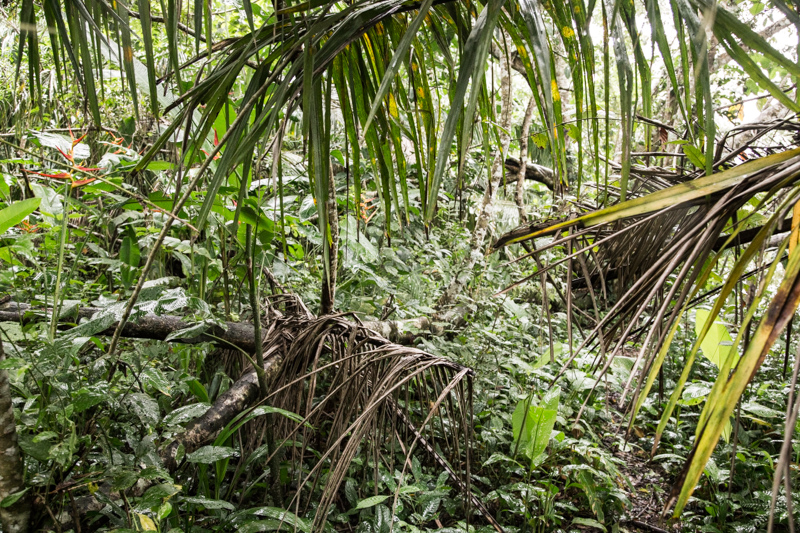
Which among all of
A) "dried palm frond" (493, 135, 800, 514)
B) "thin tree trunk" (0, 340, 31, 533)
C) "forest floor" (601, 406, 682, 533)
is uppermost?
"dried palm frond" (493, 135, 800, 514)

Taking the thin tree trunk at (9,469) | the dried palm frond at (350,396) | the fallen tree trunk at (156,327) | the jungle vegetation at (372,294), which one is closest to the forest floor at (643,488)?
the jungle vegetation at (372,294)

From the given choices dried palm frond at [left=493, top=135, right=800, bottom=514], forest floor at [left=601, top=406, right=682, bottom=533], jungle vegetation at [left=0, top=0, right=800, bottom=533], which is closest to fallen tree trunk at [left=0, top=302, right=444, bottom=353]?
jungle vegetation at [left=0, top=0, right=800, bottom=533]

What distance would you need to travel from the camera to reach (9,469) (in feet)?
2.92

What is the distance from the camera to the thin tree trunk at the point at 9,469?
882 millimetres

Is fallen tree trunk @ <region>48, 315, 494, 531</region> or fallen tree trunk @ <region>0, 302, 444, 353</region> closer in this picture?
fallen tree trunk @ <region>48, 315, 494, 531</region>

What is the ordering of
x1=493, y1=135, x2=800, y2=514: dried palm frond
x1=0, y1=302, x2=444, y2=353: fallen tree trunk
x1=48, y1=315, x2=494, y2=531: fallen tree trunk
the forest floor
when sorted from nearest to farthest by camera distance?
x1=493, y1=135, x2=800, y2=514: dried palm frond, x1=48, y1=315, x2=494, y2=531: fallen tree trunk, x1=0, y1=302, x2=444, y2=353: fallen tree trunk, the forest floor

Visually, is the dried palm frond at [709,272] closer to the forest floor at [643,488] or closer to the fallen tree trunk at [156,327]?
the fallen tree trunk at [156,327]

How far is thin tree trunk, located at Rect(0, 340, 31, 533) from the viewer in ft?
2.89

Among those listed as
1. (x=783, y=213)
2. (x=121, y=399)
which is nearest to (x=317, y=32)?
(x=783, y=213)

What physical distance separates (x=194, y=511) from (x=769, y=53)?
1.43 meters

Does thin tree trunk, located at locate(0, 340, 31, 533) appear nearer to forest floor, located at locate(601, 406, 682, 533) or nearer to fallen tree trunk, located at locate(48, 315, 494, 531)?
fallen tree trunk, located at locate(48, 315, 494, 531)

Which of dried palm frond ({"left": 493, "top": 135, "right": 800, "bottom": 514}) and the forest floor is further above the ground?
dried palm frond ({"left": 493, "top": 135, "right": 800, "bottom": 514})

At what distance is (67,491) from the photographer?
93 cm

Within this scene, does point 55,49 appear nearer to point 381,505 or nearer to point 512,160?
point 381,505
